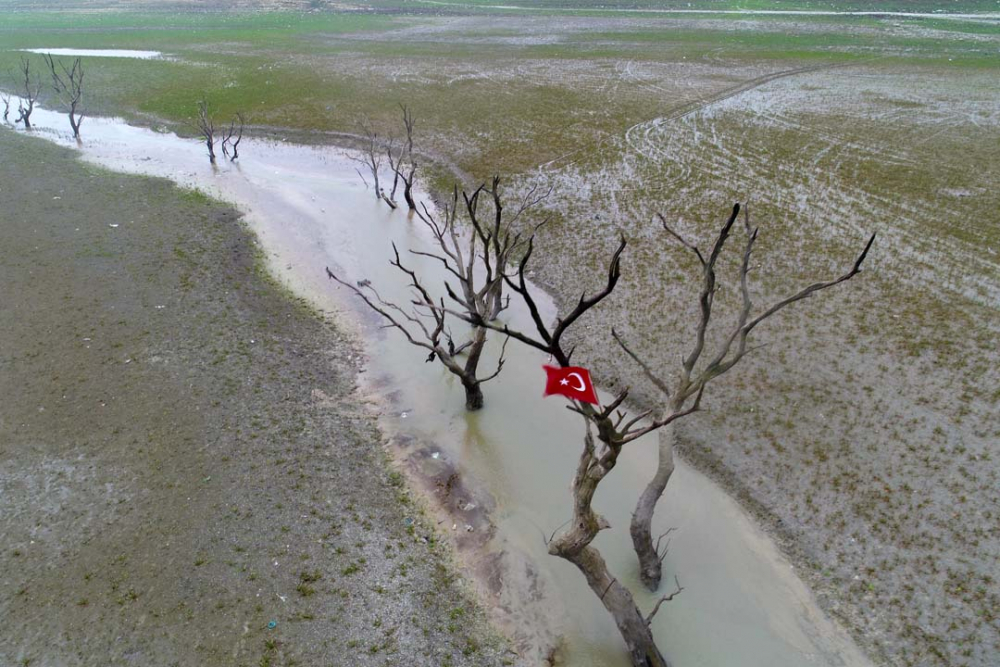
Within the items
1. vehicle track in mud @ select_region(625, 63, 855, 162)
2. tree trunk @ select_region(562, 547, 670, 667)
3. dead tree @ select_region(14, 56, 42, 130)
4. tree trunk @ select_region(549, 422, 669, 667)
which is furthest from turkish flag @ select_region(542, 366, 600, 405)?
dead tree @ select_region(14, 56, 42, 130)

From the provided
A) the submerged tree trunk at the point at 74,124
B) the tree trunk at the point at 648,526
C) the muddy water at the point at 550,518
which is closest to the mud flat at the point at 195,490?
the muddy water at the point at 550,518

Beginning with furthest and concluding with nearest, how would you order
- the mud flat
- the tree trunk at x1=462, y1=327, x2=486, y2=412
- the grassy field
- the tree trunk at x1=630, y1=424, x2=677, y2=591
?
the tree trunk at x1=462, y1=327, x2=486, y2=412 < the grassy field < the tree trunk at x1=630, y1=424, x2=677, y2=591 < the mud flat

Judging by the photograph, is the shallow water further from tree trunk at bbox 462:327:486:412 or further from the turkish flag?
the turkish flag

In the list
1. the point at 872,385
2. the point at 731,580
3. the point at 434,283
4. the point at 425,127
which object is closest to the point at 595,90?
the point at 425,127

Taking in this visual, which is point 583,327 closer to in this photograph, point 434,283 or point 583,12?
point 434,283

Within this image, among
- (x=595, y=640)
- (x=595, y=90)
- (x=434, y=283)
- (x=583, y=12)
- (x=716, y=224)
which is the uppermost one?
(x=583, y=12)

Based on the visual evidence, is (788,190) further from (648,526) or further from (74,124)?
(74,124)
